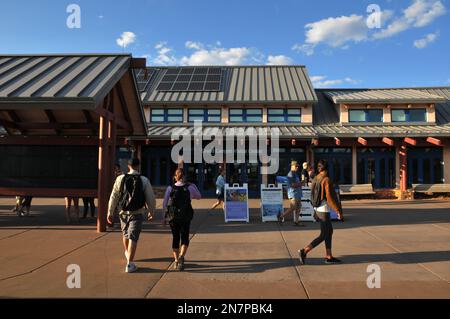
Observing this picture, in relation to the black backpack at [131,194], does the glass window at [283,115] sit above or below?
above

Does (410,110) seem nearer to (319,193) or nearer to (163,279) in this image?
(319,193)

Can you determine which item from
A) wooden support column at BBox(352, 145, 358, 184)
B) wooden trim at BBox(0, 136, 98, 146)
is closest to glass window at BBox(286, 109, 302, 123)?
wooden support column at BBox(352, 145, 358, 184)

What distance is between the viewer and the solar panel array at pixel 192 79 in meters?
22.2

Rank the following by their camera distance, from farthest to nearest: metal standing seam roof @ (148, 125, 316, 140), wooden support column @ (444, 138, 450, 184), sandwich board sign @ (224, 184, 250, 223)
Result: wooden support column @ (444, 138, 450, 184) → metal standing seam roof @ (148, 125, 316, 140) → sandwich board sign @ (224, 184, 250, 223)

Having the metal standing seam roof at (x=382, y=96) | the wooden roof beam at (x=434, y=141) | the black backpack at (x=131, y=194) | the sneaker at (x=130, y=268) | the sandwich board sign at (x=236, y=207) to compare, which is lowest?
the sneaker at (x=130, y=268)

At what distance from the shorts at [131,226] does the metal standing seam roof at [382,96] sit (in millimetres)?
17364

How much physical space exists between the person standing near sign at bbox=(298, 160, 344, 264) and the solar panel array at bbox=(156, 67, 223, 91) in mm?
16340

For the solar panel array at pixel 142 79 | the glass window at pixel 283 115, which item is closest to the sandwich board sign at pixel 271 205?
the glass window at pixel 283 115

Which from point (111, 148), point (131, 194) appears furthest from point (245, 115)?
point (131, 194)

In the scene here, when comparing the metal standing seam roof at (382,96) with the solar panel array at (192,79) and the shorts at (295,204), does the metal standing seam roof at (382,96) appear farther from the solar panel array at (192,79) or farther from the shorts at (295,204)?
the shorts at (295,204)

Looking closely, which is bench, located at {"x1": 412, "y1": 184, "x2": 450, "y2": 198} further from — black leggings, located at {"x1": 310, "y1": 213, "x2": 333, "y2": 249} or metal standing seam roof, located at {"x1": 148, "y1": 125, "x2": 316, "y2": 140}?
black leggings, located at {"x1": 310, "y1": 213, "x2": 333, "y2": 249}

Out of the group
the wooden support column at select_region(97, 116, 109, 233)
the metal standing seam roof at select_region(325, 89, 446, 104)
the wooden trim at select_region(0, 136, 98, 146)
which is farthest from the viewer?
the metal standing seam roof at select_region(325, 89, 446, 104)

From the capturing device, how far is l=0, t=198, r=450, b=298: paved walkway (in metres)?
4.59
